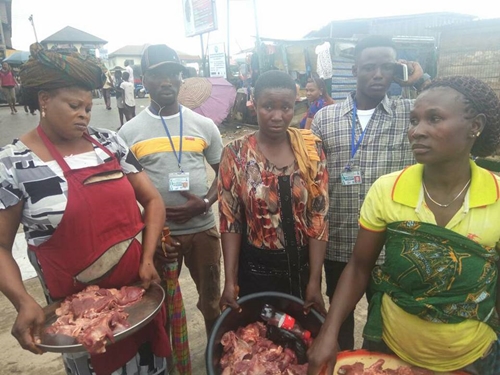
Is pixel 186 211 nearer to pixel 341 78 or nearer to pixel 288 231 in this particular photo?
pixel 288 231

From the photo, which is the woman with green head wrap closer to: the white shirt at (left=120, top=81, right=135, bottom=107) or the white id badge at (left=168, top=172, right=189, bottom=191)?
the white id badge at (left=168, top=172, right=189, bottom=191)

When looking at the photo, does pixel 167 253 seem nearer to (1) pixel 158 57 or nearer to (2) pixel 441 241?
(1) pixel 158 57

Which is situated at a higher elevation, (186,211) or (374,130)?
(374,130)

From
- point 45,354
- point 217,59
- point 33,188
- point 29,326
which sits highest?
point 217,59

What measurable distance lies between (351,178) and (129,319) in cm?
147

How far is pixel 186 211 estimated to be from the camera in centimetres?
247

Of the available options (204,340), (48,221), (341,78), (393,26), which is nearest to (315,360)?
(48,221)

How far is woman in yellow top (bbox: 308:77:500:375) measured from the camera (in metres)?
1.28

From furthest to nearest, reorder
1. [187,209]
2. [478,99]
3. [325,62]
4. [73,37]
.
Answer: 1. [73,37]
2. [325,62]
3. [187,209]
4. [478,99]

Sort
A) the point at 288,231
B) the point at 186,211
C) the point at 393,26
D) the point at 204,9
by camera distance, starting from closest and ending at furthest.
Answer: the point at 288,231 → the point at 186,211 → the point at 204,9 → the point at 393,26

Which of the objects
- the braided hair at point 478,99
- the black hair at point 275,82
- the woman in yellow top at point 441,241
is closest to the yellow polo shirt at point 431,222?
the woman in yellow top at point 441,241

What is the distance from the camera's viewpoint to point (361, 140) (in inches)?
89.5

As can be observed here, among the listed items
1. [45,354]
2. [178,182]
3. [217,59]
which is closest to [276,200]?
[178,182]

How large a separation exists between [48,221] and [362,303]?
2.75 metres
